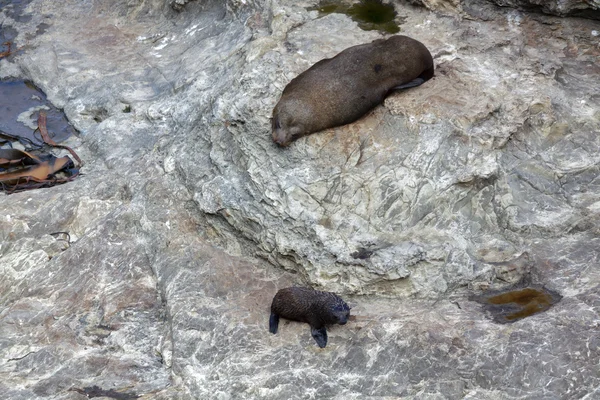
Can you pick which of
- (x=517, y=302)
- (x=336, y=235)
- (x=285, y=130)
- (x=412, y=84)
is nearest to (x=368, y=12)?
(x=412, y=84)

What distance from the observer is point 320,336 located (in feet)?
19.3

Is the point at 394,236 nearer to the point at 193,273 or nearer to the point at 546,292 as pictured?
the point at 546,292

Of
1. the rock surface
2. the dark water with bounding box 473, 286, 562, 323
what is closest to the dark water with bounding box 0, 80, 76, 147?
the rock surface

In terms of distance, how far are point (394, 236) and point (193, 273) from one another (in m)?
1.78

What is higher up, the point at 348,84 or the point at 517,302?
the point at 348,84

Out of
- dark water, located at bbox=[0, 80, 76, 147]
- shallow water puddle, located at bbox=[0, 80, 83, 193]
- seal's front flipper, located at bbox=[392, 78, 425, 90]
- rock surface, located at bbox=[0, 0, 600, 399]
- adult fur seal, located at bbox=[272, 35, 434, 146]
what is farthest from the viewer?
dark water, located at bbox=[0, 80, 76, 147]

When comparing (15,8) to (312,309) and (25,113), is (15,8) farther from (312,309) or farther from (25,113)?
(312,309)

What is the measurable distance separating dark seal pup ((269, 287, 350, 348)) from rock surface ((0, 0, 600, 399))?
0.11 metres

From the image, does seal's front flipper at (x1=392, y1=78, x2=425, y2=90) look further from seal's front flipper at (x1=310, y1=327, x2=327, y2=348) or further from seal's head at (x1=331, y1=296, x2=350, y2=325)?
seal's front flipper at (x1=310, y1=327, x2=327, y2=348)

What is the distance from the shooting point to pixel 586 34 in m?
8.20

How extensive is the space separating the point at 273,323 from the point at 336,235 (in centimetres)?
95

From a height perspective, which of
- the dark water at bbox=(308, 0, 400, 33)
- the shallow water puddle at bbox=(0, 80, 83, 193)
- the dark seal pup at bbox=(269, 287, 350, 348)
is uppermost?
the dark water at bbox=(308, 0, 400, 33)

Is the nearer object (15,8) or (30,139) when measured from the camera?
(30,139)

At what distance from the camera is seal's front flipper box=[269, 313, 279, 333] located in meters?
6.07
